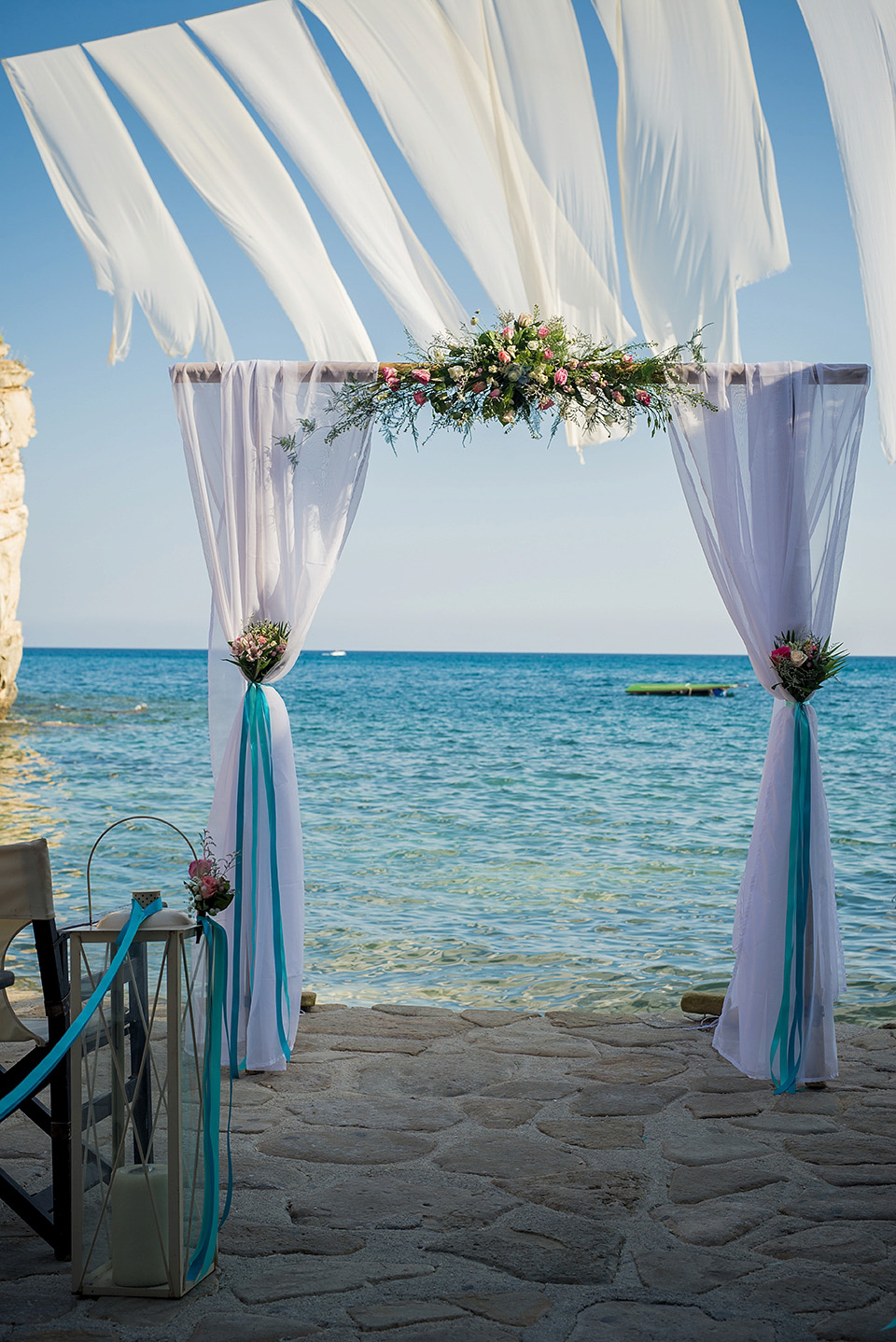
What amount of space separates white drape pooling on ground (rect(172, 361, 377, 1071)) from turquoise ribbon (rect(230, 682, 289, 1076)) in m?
0.04

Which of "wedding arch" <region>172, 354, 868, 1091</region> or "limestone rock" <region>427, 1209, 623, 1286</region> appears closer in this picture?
"limestone rock" <region>427, 1209, 623, 1286</region>

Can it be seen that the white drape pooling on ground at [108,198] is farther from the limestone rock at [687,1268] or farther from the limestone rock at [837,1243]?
the limestone rock at [837,1243]

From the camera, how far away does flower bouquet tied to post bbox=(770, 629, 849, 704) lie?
3.92 m

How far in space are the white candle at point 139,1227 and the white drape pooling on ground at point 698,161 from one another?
3.47 metres

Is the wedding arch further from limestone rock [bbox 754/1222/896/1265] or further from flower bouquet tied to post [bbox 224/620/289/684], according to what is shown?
limestone rock [bbox 754/1222/896/1265]

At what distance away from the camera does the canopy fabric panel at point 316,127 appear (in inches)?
177

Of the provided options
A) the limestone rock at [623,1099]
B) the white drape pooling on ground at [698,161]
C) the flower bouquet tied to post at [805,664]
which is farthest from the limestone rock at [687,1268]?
the white drape pooling on ground at [698,161]

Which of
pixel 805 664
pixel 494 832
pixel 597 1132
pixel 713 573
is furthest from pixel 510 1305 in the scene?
pixel 494 832

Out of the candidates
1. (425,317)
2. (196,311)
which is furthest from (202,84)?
(425,317)

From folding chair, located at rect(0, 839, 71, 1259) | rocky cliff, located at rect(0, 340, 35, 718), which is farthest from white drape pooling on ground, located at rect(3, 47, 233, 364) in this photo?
rocky cliff, located at rect(0, 340, 35, 718)

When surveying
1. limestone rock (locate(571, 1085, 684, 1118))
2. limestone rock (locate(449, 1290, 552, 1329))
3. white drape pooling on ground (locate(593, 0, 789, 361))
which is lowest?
limestone rock (locate(571, 1085, 684, 1118))

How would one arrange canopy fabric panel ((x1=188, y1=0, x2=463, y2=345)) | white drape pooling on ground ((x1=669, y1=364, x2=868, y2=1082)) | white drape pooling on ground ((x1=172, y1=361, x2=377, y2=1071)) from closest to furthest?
white drape pooling on ground ((x1=669, y1=364, x2=868, y2=1082)), white drape pooling on ground ((x1=172, y1=361, x2=377, y2=1071)), canopy fabric panel ((x1=188, y1=0, x2=463, y2=345))

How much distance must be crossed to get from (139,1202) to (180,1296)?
24 centimetres

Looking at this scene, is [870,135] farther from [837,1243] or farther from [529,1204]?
[529,1204]
